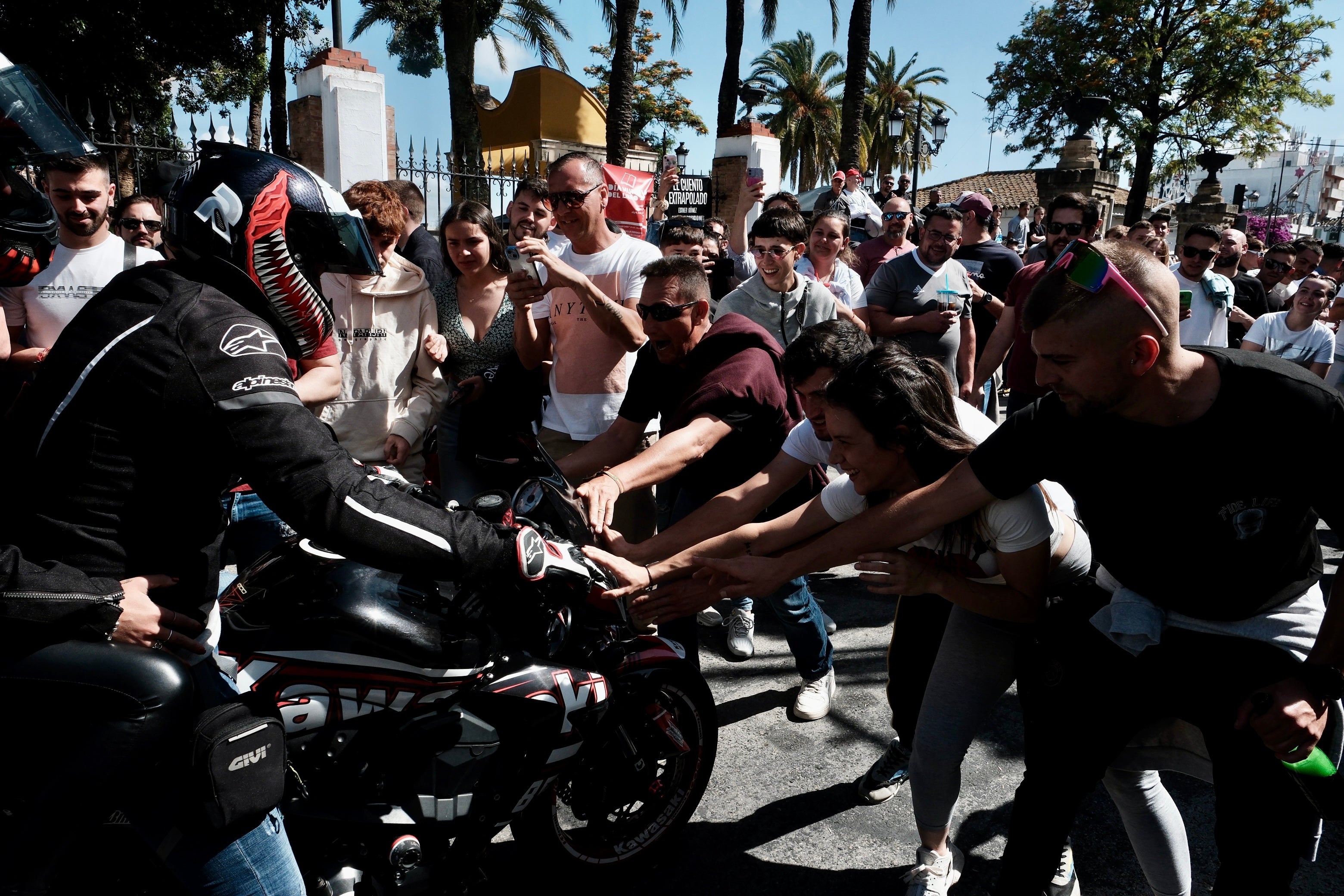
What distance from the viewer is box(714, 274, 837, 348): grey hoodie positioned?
4539 millimetres

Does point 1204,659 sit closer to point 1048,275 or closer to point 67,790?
point 1048,275

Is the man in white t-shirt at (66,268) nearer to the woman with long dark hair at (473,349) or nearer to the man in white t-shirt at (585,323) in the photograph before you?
the woman with long dark hair at (473,349)

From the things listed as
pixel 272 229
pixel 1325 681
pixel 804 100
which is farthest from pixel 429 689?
pixel 804 100

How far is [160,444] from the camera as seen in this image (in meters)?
1.60

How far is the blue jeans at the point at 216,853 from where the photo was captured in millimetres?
1700

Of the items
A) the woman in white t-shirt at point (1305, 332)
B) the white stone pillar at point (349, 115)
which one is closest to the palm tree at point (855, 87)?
the white stone pillar at point (349, 115)

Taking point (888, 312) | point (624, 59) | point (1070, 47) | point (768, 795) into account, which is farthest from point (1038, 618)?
point (1070, 47)

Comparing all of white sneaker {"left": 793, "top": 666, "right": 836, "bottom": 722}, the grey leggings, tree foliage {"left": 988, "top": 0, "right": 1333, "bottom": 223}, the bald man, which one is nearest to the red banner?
white sneaker {"left": 793, "top": 666, "right": 836, "bottom": 722}

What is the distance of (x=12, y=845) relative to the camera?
1.55m

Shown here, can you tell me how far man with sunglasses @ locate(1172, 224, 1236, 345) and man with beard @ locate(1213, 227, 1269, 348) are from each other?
60.1 inches

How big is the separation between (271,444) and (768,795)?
7.45 feet

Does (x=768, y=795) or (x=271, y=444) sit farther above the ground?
(x=271, y=444)

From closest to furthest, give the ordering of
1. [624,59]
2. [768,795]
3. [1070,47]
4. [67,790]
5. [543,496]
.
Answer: [67,790] < [543,496] < [768,795] < [624,59] < [1070,47]

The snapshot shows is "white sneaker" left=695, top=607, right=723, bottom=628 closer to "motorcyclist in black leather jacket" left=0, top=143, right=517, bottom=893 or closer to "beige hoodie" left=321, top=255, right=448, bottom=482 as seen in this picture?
"beige hoodie" left=321, top=255, right=448, bottom=482
